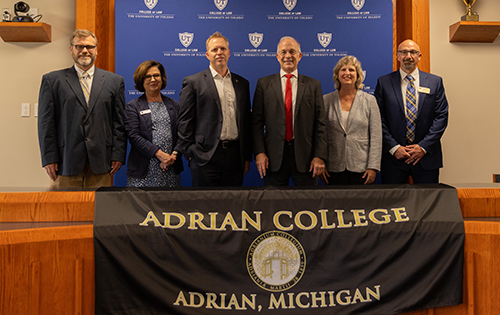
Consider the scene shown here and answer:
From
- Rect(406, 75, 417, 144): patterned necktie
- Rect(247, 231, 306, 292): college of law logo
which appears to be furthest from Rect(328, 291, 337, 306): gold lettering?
Rect(406, 75, 417, 144): patterned necktie

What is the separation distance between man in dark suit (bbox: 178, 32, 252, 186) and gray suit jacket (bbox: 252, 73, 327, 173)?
104 millimetres

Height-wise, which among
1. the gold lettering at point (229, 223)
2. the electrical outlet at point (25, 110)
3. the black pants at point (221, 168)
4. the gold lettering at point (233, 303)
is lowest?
the gold lettering at point (233, 303)

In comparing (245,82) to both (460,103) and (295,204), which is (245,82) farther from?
(460,103)

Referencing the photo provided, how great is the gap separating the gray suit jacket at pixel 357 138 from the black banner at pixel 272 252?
869mm

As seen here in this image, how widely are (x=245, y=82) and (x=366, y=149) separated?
963 millimetres

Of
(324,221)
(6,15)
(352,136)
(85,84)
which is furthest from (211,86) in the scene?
(6,15)

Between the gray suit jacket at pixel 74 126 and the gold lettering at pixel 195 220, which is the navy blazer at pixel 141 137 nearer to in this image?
the gray suit jacket at pixel 74 126

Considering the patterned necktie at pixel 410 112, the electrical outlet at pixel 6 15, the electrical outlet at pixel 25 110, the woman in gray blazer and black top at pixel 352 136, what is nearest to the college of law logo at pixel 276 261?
the woman in gray blazer and black top at pixel 352 136

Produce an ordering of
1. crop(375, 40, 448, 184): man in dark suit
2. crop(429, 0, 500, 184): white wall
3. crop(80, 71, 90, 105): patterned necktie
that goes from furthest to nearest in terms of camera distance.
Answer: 1. crop(429, 0, 500, 184): white wall
2. crop(375, 40, 448, 184): man in dark suit
3. crop(80, 71, 90, 105): patterned necktie

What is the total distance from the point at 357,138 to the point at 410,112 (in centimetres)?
52

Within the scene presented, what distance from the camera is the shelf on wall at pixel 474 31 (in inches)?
142

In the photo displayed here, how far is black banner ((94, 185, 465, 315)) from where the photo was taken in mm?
1600

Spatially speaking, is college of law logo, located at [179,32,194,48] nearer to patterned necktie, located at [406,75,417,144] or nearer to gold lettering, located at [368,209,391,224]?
patterned necktie, located at [406,75,417,144]

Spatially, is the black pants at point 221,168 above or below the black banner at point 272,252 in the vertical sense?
above
